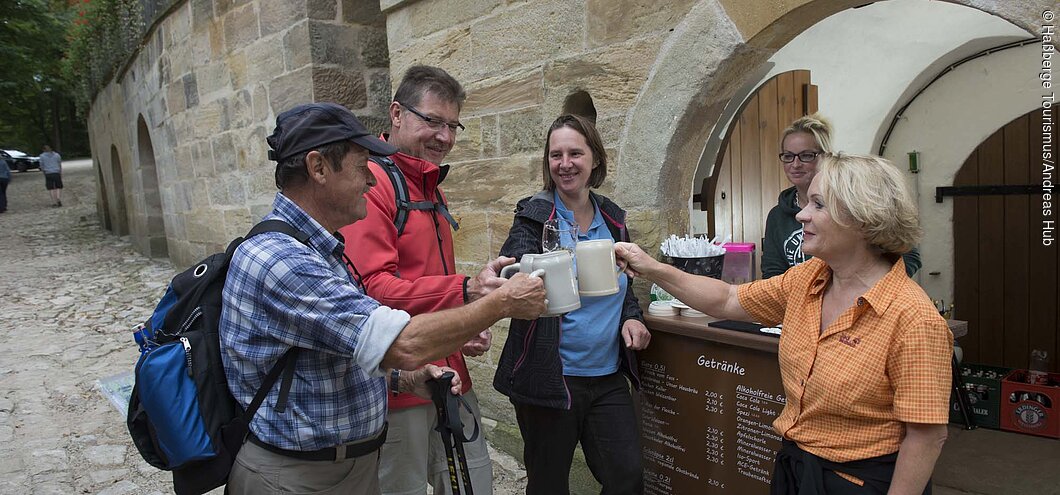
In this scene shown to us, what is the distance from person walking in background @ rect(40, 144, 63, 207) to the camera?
16797mm

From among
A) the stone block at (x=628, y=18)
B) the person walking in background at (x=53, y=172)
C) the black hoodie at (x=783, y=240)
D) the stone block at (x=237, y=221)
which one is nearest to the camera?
the black hoodie at (x=783, y=240)

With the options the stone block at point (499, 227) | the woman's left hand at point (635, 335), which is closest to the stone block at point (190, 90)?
the stone block at point (499, 227)

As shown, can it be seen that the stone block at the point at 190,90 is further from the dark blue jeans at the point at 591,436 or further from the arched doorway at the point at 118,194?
the arched doorway at the point at 118,194

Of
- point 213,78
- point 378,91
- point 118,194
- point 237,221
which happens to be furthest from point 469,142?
point 118,194

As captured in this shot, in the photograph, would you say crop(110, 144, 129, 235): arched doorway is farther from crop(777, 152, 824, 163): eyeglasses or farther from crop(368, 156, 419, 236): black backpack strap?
crop(777, 152, 824, 163): eyeglasses

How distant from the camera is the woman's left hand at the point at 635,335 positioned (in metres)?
2.55

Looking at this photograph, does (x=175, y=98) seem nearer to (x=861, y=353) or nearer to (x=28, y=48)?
(x=861, y=353)

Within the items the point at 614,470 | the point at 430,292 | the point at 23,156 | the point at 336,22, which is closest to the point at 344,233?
the point at 430,292

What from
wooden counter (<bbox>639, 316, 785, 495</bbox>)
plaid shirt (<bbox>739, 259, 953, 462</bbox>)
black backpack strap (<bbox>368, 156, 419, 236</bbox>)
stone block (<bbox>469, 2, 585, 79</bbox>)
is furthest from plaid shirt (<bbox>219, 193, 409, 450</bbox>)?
stone block (<bbox>469, 2, 585, 79</bbox>)

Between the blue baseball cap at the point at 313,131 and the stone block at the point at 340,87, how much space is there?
344 cm

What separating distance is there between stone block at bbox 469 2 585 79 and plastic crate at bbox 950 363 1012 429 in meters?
3.14

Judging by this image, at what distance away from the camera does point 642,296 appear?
3236mm

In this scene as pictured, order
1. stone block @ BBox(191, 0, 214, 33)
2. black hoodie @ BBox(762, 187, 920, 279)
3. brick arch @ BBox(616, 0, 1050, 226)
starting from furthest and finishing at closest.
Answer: stone block @ BBox(191, 0, 214, 33), black hoodie @ BBox(762, 187, 920, 279), brick arch @ BBox(616, 0, 1050, 226)

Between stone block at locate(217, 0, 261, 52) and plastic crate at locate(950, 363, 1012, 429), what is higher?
stone block at locate(217, 0, 261, 52)
